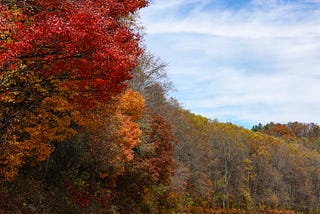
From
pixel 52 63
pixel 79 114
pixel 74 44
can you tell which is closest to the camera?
pixel 74 44

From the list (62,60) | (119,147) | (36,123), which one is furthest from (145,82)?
(62,60)

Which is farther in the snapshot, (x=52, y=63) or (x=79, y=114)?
(x=79, y=114)

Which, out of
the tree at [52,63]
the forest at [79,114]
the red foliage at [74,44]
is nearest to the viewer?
the red foliage at [74,44]

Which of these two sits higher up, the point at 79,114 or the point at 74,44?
the point at 74,44

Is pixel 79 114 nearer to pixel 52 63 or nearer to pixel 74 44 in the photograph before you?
pixel 52 63

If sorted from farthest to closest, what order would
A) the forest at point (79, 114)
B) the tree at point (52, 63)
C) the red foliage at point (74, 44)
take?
the forest at point (79, 114) → the tree at point (52, 63) → the red foliage at point (74, 44)

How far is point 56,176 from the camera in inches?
863

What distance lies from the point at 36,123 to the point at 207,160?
5382cm

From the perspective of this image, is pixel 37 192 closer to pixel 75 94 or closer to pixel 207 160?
pixel 75 94

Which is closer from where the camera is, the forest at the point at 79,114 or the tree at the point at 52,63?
the tree at the point at 52,63

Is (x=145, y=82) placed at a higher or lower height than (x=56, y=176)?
higher

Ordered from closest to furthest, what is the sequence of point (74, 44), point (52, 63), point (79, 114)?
point (74, 44) < point (52, 63) < point (79, 114)

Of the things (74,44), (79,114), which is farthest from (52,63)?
(79,114)

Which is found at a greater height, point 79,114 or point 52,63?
point 52,63
